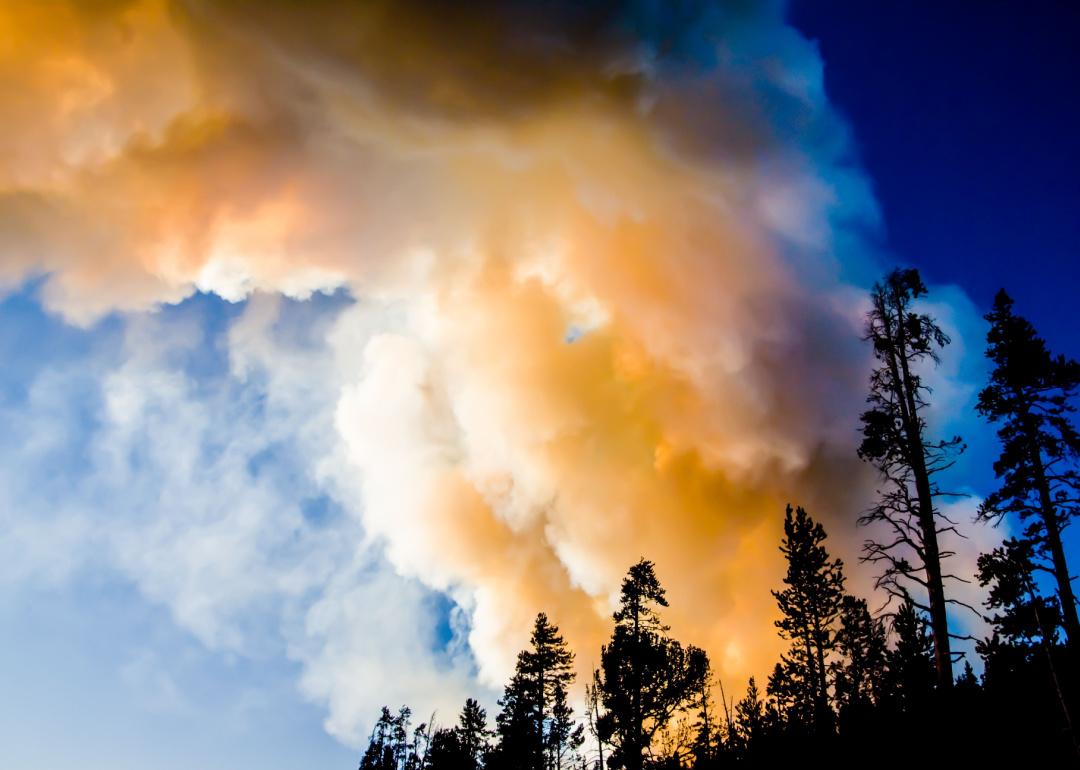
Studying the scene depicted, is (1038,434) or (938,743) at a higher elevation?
(1038,434)

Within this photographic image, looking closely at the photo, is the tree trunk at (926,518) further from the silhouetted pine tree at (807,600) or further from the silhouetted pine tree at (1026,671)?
the silhouetted pine tree at (807,600)

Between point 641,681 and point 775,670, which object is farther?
point 775,670

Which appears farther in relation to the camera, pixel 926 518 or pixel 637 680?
pixel 637 680

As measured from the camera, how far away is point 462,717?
4662cm

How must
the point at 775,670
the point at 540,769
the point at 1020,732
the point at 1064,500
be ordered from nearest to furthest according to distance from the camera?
the point at 1020,732 → the point at 1064,500 → the point at 540,769 → the point at 775,670

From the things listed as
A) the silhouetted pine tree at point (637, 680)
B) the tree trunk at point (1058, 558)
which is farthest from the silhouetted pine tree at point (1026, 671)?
the silhouetted pine tree at point (637, 680)

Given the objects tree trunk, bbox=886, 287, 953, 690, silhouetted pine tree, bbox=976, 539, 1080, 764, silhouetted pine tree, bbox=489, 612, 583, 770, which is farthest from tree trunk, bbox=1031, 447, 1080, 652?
silhouetted pine tree, bbox=489, 612, 583, 770

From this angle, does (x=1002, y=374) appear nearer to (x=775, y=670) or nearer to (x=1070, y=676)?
(x=1070, y=676)

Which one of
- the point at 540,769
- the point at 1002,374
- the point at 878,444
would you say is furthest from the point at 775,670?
the point at 878,444

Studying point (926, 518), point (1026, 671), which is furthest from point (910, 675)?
point (926, 518)

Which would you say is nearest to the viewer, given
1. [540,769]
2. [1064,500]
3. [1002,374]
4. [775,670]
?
[1064,500]

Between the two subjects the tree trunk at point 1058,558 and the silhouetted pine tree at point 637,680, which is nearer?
the tree trunk at point 1058,558

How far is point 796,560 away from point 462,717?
110 feet

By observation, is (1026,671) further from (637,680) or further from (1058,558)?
(637,680)
